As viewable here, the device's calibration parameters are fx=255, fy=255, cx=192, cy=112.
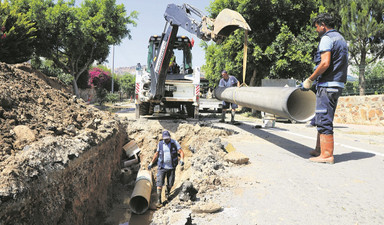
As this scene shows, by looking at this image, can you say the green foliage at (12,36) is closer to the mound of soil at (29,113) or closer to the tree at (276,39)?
the mound of soil at (29,113)

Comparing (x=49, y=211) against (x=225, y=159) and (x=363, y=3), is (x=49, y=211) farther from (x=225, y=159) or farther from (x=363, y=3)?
(x=363, y=3)

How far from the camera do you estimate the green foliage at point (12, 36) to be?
1247cm

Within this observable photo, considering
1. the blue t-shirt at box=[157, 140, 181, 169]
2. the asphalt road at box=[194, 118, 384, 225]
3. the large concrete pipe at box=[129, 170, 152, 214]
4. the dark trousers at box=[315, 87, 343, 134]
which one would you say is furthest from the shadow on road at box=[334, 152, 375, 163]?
the large concrete pipe at box=[129, 170, 152, 214]

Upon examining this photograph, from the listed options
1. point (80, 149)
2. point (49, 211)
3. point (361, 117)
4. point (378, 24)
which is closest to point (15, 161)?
point (49, 211)

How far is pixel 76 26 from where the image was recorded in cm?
1684

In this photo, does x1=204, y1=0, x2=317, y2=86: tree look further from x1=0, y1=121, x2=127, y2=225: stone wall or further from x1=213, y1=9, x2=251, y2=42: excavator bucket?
x1=0, y1=121, x2=127, y2=225: stone wall

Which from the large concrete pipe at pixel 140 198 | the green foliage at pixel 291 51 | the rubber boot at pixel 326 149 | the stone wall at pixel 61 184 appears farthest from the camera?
the green foliage at pixel 291 51

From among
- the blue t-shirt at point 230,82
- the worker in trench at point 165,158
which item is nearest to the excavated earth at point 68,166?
the worker in trench at point 165,158

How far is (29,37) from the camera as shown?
1479cm

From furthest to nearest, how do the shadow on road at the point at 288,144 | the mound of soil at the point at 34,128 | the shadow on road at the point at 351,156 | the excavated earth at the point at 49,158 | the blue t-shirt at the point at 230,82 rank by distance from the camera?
1. the blue t-shirt at the point at 230,82
2. the shadow on road at the point at 288,144
3. the shadow on road at the point at 351,156
4. the mound of soil at the point at 34,128
5. the excavated earth at the point at 49,158

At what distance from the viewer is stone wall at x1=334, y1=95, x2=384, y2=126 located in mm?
10570

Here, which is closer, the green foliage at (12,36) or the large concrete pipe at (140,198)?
the large concrete pipe at (140,198)

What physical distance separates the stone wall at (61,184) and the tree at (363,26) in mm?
16170

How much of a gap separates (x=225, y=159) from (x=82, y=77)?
2940 cm
